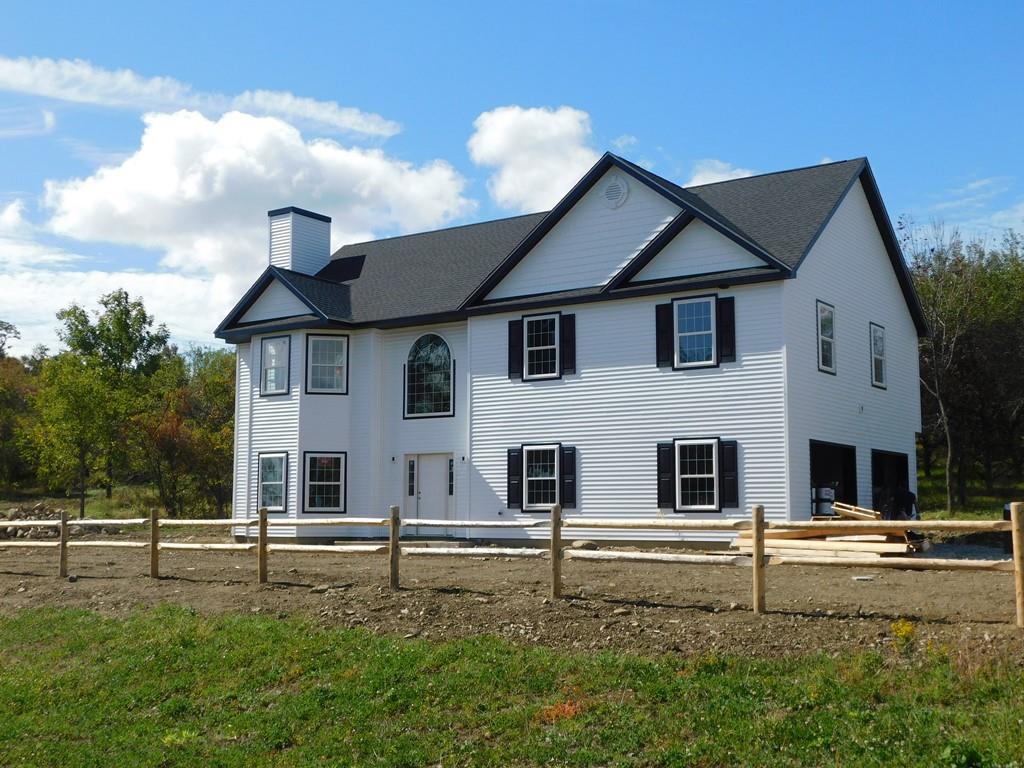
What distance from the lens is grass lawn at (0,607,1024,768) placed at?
881 centimetres

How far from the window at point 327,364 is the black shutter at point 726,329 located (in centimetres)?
1058

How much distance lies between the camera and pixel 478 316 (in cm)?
2619

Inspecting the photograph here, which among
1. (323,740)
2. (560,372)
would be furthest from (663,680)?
(560,372)

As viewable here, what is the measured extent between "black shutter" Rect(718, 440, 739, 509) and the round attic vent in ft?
20.3

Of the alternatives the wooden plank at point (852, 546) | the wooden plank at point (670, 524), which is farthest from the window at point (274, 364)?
the wooden plank at point (670, 524)

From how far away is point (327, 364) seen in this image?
1115 inches

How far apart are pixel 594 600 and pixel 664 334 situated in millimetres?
10462

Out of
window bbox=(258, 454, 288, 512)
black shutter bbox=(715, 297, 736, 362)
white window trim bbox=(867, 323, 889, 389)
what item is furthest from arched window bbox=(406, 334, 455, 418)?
white window trim bbox=(867, 323, 889, 389)

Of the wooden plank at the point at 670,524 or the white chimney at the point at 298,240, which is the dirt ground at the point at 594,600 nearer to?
the wooden plank at the point at 670,524

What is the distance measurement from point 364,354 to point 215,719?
56.7 feet

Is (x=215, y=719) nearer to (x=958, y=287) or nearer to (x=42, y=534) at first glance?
(x=42, y=534)

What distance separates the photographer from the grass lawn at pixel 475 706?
8.81 m

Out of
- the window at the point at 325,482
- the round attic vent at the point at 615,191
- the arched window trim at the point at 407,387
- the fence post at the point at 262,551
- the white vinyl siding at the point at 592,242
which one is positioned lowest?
the fence post at the point at 262,551

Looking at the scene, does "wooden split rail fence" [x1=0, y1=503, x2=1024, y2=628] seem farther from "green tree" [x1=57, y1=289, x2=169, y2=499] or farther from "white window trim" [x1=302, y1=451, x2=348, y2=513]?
"green tree" [x1=57, y1=289, x2=169, y2=499]
